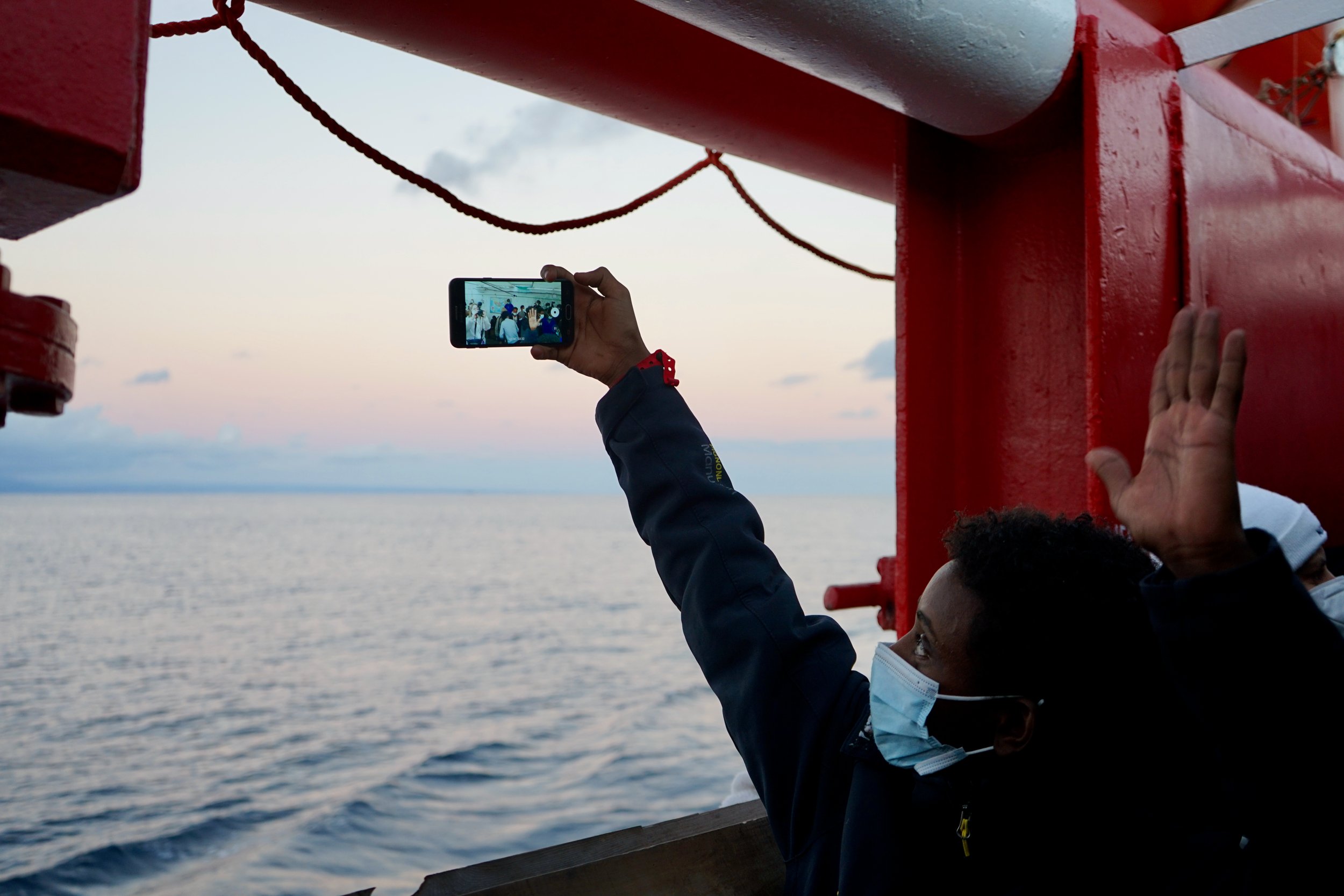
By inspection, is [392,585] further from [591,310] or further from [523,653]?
[591,310]

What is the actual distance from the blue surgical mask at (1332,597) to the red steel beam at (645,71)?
1593 millimetres

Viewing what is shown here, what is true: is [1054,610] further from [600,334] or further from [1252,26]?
[1252,26]

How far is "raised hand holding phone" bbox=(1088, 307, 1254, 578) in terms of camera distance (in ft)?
2.93

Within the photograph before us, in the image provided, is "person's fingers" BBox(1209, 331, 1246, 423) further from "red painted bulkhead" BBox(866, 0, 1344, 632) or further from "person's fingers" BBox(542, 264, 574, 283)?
"red painted bulkhead" BBox(866, 0, 1344, 632)

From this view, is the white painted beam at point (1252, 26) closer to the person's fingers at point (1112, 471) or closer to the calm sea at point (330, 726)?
the person's fingers at point (1112, 471)

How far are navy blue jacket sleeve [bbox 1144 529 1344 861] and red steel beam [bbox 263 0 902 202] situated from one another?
202 centimetres

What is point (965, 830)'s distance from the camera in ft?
4.02

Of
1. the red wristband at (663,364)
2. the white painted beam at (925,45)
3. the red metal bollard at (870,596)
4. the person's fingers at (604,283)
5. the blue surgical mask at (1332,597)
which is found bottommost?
the red metal bollard at (870,596)

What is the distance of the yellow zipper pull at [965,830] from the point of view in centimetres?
122

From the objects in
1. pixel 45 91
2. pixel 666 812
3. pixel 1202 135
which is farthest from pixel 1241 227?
pixel 666 812

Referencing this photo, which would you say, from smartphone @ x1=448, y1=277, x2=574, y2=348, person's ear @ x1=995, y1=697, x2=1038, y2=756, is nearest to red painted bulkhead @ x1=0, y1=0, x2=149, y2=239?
smartphone @ x1=448, y1=277, x2=574, y2=348

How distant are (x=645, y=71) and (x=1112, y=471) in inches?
77.8

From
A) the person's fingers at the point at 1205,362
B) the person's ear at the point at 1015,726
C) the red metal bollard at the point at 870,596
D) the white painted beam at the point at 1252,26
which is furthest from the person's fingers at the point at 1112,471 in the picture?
the red metal bollard at the point at 870,596

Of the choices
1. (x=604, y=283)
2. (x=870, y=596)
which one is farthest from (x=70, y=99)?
(x=870, y=596)
